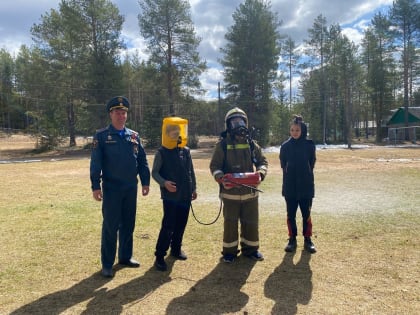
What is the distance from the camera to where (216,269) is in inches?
180

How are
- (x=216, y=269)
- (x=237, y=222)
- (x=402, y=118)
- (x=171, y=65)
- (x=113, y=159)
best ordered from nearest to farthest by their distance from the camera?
(x=113, y=159), (x=216, y=269), (x=237, y=222), (x=171, y=65), (x=402, y=118)

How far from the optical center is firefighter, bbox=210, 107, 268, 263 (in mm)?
4660

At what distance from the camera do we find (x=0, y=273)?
445cm

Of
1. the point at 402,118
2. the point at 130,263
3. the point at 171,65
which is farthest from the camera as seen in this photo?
the point at 402,118

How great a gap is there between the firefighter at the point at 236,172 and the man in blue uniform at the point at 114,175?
110cm

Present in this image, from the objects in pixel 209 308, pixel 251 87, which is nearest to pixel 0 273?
pixel 209 308

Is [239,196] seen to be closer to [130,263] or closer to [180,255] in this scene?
[180,255]

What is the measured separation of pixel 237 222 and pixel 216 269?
67 cm

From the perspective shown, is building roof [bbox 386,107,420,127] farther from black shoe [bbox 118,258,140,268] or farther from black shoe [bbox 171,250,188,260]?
black shoe [bbox 118,258,140,268]

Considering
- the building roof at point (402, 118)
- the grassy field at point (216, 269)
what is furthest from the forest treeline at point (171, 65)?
the grassy field at point (216, 269)

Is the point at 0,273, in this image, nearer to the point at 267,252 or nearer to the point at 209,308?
the point at 209,308

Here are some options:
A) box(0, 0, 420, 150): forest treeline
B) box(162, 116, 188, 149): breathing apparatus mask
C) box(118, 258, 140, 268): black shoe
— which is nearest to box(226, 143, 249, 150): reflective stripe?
box(162, 116, 188, 149): breathing apparatus mask

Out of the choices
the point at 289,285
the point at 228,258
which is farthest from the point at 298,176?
the point at 289,285

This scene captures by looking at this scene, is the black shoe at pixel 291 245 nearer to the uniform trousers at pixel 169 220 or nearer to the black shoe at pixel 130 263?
the uniform trousers at pixel 169 220
